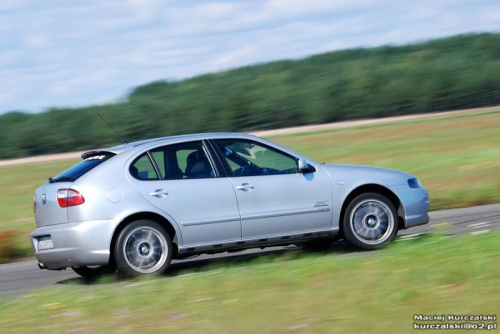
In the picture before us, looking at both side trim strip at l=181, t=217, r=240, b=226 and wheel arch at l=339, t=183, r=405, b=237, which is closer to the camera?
side trim strip at l=181, t=217, r=240, b=226

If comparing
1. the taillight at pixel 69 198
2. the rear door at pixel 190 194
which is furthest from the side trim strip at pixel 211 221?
the taillight at pixel 69 198

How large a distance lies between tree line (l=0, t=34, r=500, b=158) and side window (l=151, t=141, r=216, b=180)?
33.8 meters

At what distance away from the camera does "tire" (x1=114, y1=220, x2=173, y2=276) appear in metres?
9.15

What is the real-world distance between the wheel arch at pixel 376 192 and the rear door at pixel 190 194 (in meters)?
1.31

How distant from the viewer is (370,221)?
33.1ft

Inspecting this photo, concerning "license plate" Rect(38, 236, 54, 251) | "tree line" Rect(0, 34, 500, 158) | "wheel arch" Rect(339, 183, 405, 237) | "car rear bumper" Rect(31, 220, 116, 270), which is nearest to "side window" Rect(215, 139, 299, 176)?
"wheel arch" Rect(339, 183, 405, 237)

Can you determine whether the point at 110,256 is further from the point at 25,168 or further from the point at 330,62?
the point at 330,62

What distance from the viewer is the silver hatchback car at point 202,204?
9.16 m

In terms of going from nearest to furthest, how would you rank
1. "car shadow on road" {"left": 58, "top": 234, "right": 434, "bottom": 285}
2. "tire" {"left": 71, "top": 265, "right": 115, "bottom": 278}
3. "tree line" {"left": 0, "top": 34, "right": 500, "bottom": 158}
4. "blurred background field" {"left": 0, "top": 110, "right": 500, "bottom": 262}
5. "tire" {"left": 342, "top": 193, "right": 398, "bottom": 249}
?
"car shadow on road" {"left": 58, "top": 234, "right": 434, "bottom": 285} < "tire" {"left": 342, "top": 193, "right": 398, "bottom": 249} < "tire" {"left": 71, "top": 265, "right": 115, "bottom": 278} < "blurred background field" {"left": 0, "top": 110, "right": 500, "bottom": 262} < "tree line" {"left": 0, "top": 34, "right": 500, "bottom": 158}

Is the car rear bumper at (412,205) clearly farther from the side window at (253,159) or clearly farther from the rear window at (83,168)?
the rear window at (83,168)

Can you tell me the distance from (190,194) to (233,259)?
1.60m

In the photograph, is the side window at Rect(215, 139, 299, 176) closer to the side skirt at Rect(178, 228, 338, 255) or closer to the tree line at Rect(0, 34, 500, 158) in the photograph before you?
the side skirt at Rect(178, 228, 338, 255)

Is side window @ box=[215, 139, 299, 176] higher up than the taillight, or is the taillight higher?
side window @ box=[215, 139, 299, 176]

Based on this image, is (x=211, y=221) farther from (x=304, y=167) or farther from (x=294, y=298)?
(x=294, y=298)
